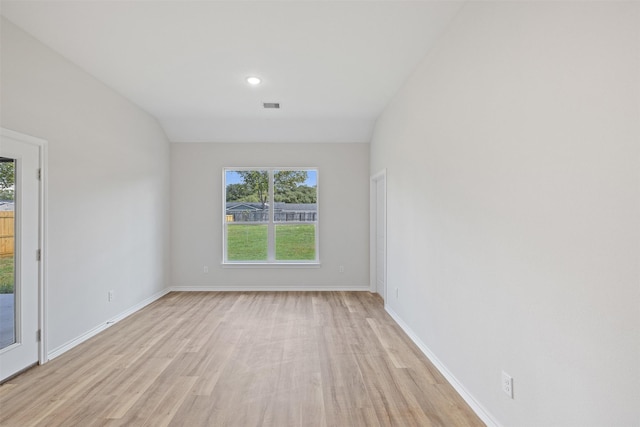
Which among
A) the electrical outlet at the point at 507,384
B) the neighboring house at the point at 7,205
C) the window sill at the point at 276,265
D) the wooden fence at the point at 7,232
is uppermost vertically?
the neighboring house at the point at 7,205

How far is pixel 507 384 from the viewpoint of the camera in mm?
Answer: 1794

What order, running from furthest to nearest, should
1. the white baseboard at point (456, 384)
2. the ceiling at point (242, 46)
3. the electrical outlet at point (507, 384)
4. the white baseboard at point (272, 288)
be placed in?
→ the white baseboard at point (272, 288), the ceiling at point (242, 46), the white baseboard at point (456, 384), the electrical outlet at point (507, 384)

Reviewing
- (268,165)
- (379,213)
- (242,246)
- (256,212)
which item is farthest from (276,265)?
(379,213)

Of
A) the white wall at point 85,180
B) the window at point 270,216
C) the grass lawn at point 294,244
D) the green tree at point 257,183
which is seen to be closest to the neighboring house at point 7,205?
the white wall at point 85,180

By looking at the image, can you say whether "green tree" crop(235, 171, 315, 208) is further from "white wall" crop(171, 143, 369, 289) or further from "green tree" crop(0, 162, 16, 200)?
"green tree" crop(0, 162, 16, 200)

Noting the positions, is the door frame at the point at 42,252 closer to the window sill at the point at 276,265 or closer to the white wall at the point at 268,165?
the white wall at the point at 268,165

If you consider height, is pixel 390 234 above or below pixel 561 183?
below

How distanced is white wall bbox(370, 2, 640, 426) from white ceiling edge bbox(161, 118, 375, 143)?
265cm

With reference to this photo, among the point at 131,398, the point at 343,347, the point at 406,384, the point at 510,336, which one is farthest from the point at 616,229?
the point at 131,398

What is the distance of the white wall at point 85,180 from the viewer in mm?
2701

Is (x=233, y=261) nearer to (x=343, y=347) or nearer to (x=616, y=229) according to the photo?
(x=343, y=347)

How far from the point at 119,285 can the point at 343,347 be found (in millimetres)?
2908

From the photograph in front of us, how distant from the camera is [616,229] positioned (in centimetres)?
116

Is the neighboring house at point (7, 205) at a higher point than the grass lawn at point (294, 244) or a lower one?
higher
